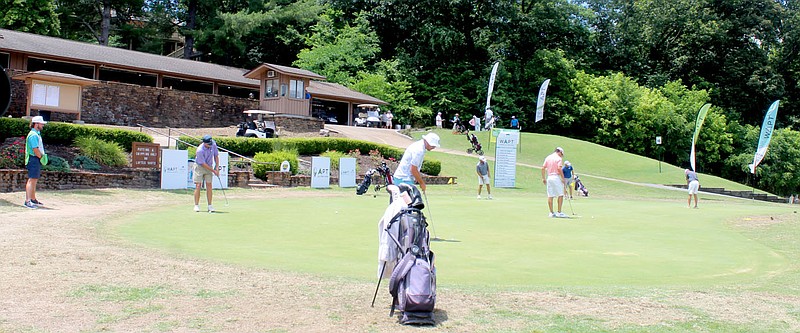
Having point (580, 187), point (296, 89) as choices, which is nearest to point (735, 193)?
point (580, 187)

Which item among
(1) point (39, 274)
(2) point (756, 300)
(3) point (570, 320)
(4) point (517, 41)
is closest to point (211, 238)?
(1) point (39, 274)

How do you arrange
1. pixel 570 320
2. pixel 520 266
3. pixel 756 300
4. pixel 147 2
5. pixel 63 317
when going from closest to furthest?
1. pixel 63 317
2. pixel 570 320
3. pixel 756 300
4. pixel 520 266
5. pixel 147 2

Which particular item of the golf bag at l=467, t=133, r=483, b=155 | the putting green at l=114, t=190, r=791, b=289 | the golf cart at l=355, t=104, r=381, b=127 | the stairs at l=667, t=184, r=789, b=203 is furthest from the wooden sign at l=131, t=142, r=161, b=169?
the stairs at l=667, t=184, r=789, b=203

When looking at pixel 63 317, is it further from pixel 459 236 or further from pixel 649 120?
pixel 649 120

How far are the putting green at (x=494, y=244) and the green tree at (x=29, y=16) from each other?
3934cm

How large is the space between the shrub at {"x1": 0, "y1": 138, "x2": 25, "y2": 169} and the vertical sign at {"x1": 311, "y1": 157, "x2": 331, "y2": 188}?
10272mm

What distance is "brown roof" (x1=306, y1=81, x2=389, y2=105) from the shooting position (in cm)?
5175

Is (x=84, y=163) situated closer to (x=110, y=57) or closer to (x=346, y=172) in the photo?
(x=346, y=172)

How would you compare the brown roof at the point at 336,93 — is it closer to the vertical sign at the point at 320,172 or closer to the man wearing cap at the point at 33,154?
the vertical sign at the point at 320,172

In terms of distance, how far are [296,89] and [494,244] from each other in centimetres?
3500

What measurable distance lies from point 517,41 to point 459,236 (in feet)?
191

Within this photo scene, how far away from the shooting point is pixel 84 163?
2328cm

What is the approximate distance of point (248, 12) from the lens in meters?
63.8

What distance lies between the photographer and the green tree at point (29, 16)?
164 ft
